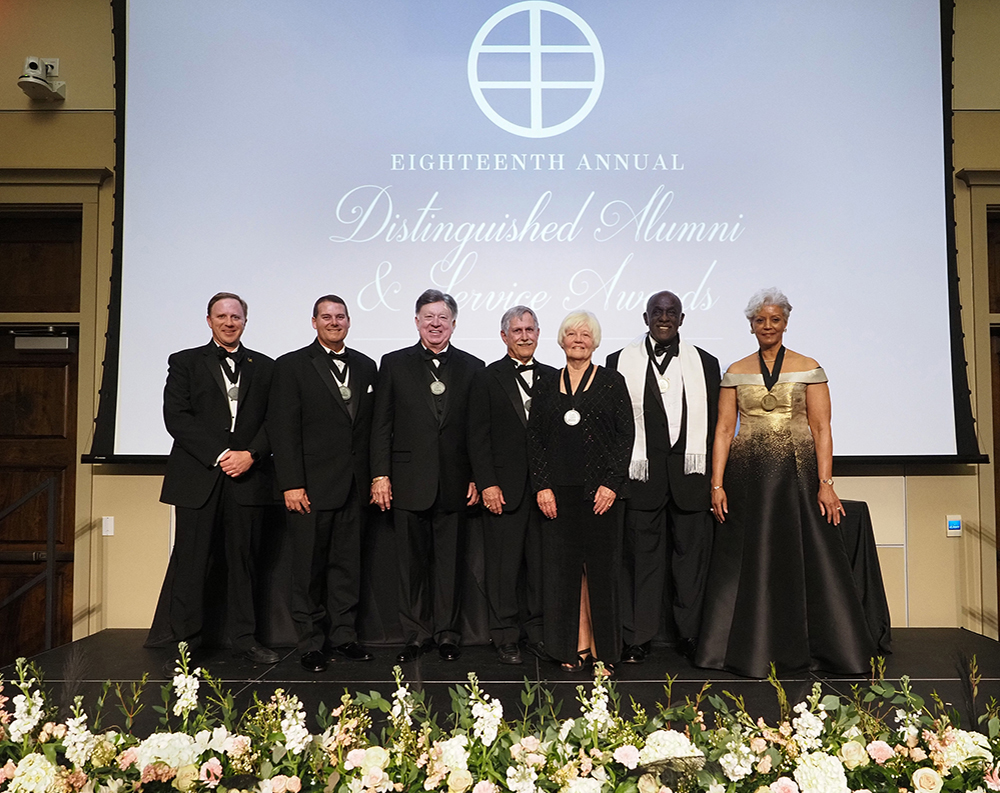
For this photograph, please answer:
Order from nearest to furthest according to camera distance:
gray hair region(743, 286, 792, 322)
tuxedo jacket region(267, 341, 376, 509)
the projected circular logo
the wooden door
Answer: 1. gray hair region(743, 286, 792, 322)
2. tuxedo jacket region(267, 341, 376, 509)
3. the projected circular logo
4. the wooden door

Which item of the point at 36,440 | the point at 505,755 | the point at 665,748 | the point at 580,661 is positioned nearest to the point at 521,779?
the point at 505,755

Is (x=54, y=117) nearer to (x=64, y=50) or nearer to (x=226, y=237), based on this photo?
(x=64, y=50)

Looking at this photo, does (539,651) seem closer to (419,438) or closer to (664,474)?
(664,474)

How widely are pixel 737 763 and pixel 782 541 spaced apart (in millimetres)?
2165

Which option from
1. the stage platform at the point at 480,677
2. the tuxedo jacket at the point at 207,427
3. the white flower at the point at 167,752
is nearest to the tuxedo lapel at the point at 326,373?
the tuxedo jacket at the point at 207,427

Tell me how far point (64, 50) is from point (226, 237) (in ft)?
5.25

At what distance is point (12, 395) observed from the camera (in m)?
5.02

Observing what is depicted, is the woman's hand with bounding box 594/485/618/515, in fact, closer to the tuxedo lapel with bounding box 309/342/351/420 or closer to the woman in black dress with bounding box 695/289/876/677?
the woman in black dress with bounding box 695/289/876/677

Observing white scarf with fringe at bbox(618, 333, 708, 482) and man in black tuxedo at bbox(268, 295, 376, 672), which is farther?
white scarf with fringe at bbox(618, 333, 708, 482)

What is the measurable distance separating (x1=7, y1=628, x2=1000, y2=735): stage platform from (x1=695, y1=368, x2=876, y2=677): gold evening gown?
0.11 meters

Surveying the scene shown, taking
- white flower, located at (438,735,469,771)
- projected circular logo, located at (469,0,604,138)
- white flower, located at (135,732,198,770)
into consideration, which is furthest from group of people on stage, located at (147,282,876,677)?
white flower, located at (135,732,198,770)

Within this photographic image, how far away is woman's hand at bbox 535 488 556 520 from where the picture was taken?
3406mm

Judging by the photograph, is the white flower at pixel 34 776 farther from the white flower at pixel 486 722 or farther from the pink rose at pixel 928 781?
the pink rose at pixel 928 781

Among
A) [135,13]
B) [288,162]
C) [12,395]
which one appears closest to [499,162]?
[288,162]
